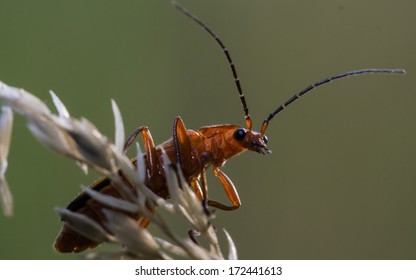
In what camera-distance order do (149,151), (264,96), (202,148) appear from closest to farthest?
(149,151) → (202,148) → (264,96)

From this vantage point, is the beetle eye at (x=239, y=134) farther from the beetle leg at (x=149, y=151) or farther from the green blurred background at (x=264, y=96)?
the green blurred background at (x=264, y=96)

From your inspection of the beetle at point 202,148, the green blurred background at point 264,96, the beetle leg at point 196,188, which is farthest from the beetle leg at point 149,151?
the green blurred background at point 264,96

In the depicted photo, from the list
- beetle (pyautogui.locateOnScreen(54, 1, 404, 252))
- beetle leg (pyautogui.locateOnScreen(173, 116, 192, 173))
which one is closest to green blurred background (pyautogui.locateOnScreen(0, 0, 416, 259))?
beetle (pyautogui.locateOnScreen(54, 1, 404, 252))

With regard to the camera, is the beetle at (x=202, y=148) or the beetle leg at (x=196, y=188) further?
the beetle leg at (x=196, y=188)

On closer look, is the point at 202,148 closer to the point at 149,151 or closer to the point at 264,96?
the point at 149,151

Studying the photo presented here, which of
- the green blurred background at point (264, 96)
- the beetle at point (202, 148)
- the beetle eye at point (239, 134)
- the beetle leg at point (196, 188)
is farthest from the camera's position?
the green blurred background at point (264, 96)

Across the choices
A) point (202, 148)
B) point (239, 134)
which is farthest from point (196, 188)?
point (239, 134)

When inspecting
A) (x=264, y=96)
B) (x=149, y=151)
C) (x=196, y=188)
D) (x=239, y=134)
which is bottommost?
(x=196, y=188)

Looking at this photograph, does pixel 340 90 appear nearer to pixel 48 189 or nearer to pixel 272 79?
pixel 272 79

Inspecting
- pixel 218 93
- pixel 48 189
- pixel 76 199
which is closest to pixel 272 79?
pixel 218 93
